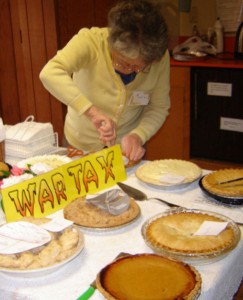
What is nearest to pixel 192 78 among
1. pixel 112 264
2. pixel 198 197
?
pixel 198 197

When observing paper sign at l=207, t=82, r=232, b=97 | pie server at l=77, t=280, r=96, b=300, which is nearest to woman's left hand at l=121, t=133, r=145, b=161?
pie server at l=77, t=280, r=96, b=300

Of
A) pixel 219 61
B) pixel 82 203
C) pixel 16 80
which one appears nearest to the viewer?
pixel 82 203

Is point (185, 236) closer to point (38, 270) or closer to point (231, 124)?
point (38, 270)

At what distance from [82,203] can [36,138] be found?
0.50 m

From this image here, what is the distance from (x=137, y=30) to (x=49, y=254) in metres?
0.81

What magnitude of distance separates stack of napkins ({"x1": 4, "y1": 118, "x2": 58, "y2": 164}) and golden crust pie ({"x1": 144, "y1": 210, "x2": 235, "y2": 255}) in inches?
26.5

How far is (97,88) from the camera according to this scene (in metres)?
1.73

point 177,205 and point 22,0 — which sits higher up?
point 22,0

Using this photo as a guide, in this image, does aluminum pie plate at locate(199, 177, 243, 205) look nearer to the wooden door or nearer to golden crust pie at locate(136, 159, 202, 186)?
golden crust pie at locate(136, 159, 202, 186)

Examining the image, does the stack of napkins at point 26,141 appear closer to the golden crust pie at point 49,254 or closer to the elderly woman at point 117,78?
the elderly woman at point 117,78

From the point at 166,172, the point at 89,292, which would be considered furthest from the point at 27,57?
the point at 89,292

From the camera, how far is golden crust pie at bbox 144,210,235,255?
96 cm

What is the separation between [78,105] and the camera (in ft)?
5.11

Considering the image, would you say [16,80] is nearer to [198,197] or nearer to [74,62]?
[74,62]
